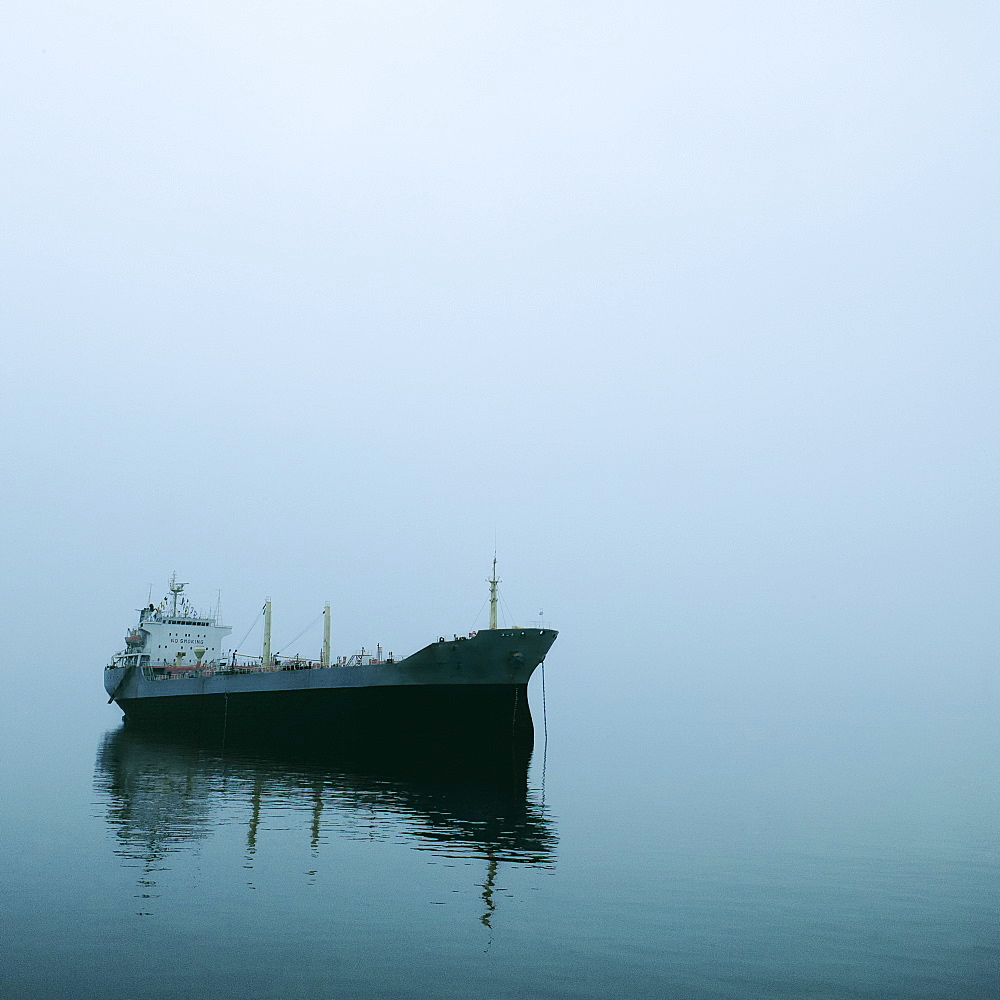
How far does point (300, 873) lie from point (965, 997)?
15.9m

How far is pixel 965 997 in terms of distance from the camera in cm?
1441

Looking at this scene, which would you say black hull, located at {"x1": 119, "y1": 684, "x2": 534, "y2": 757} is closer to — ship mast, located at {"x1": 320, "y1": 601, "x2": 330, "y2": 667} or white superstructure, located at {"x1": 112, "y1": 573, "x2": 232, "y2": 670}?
ship mast, located at {"x1": 320, "y1": 601, "x2": 330, "y2": 667}

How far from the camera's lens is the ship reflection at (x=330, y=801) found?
25631mm

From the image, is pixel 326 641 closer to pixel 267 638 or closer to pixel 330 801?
pixel 267 638

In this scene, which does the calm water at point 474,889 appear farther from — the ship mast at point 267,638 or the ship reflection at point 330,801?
the ship mast at point 267,638

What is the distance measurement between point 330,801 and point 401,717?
17.7 m

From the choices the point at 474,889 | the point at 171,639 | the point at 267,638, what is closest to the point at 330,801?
the point at 474,889

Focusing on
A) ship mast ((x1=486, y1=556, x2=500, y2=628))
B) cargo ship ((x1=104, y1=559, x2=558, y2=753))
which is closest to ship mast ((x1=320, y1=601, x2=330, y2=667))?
cargo ship ((x1=104, y1=559, x2=558, y2=753))

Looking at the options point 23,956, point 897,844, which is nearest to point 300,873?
point 23,956

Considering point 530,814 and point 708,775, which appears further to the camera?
point 708,775

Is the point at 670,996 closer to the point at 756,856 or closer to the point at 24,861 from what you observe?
the point at 756,856

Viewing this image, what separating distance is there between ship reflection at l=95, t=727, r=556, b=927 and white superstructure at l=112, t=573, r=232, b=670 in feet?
94.0

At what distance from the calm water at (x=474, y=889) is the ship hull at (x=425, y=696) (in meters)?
6.22

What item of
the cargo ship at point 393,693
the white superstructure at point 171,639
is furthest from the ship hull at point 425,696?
the white superstructure at point 171,639
